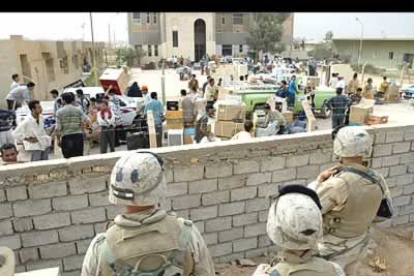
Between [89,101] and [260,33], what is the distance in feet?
117

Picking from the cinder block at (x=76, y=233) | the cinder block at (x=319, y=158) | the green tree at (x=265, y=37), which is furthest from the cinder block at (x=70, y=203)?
the green tree at (x=265, y=37)

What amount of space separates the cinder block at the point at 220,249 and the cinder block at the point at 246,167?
84 cm

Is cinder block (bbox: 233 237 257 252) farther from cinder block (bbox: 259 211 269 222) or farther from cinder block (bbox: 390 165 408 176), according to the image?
cinder block (bbox: 390 165 408 176)

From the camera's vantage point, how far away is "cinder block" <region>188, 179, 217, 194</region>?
3.76m

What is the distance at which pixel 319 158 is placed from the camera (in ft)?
14.1

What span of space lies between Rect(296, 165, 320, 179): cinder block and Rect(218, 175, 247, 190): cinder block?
2.37ft

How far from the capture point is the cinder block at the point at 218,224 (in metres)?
3.91

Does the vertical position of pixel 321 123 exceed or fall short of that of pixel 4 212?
it falls short

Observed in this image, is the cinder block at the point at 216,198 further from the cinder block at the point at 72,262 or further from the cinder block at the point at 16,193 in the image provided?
the cinder block at the point at 16,193

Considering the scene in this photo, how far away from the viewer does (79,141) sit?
18.8 ft

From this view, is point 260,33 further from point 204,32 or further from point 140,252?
point 140,252
